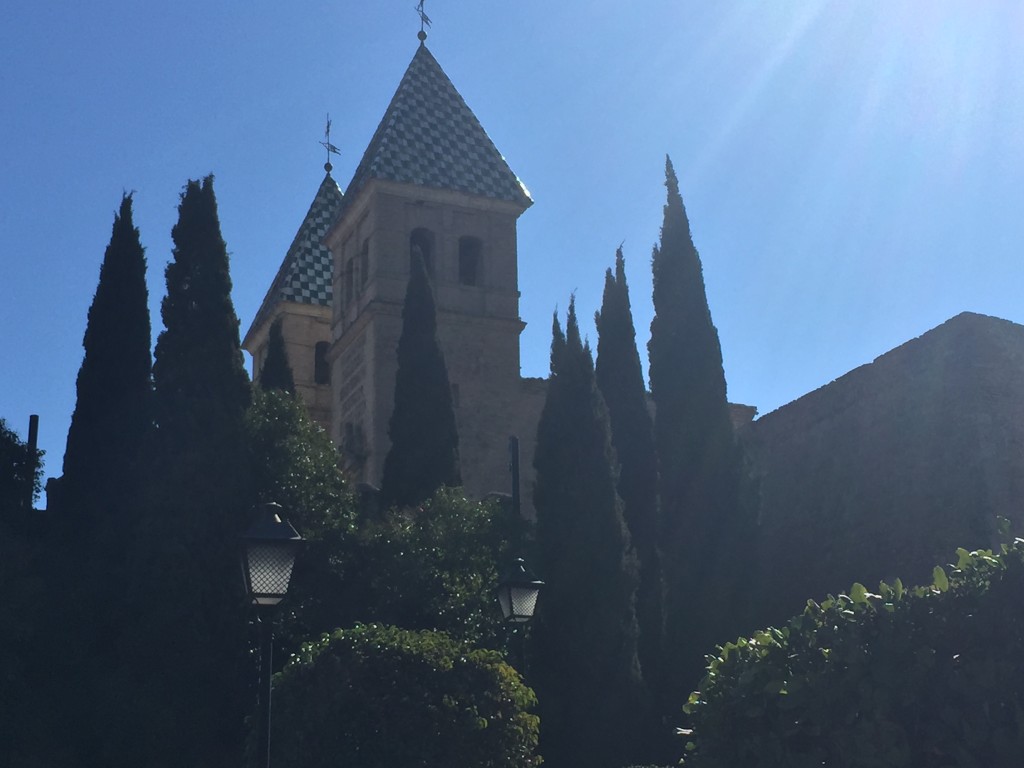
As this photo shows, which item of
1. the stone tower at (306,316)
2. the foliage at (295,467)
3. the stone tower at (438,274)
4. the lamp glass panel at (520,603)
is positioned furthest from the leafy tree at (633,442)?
the stone tower at (306,316)

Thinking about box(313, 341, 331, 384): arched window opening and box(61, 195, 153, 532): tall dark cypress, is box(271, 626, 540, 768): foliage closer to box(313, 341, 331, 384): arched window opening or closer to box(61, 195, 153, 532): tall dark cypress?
box(61, 195, 153, 532): tall dark cypress

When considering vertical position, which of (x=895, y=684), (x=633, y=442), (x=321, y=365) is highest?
(x=321, y=365)

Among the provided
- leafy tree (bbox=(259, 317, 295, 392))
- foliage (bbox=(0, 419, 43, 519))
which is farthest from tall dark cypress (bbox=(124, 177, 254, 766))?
leafy tree (bbox=(259, 317, 295, 392))

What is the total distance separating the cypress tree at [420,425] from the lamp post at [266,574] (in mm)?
10230

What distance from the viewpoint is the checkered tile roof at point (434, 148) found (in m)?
26.3

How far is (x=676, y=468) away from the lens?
56.4ft

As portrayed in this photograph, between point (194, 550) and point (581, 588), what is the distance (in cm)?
426

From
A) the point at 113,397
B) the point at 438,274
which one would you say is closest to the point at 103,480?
the point at 113,397

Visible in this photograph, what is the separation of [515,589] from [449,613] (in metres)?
3.64

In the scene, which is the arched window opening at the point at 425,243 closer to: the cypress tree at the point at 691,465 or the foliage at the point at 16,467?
the cypress tree at the point at 691,465

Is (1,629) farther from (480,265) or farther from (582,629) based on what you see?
(480,265)

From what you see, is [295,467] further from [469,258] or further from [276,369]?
[469,258]

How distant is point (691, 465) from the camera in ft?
55.9

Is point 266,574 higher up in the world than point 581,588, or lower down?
lower down
